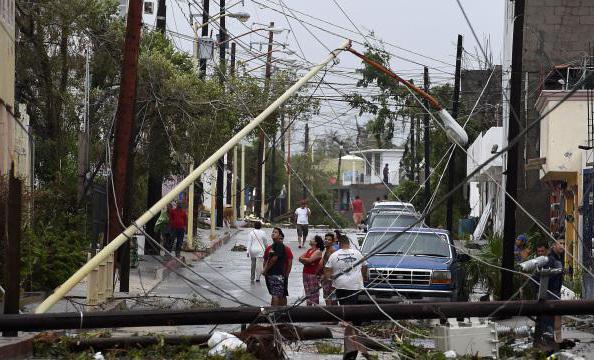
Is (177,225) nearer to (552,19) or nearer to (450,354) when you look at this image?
(552,19)

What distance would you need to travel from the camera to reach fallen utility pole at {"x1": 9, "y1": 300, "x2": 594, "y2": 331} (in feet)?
50.5

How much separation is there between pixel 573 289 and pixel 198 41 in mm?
16471

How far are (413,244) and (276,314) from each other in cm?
964

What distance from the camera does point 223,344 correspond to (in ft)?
52.6

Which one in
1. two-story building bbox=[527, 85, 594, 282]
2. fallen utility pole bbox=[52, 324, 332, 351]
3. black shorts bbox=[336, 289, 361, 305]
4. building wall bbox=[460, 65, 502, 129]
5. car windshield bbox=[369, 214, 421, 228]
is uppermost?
building wall bbox=[460, 65, 502, 129]

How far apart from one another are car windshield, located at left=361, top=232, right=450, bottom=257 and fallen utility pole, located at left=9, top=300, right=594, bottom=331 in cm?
827

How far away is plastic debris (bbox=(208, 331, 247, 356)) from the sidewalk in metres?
1.89

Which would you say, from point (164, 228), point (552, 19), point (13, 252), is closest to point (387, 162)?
point (552, 19)

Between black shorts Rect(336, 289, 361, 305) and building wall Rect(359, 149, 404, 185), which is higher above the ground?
building wall Rect(359, 149, 404, 185)

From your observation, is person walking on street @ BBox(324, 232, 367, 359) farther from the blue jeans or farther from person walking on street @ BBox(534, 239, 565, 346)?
the blue jeans

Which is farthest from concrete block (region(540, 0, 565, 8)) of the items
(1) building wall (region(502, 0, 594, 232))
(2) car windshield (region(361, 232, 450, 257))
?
(2) car windshield (region(361, 232, 450, 257))

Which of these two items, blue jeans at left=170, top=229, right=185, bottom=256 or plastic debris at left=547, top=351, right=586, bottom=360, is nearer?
plastic debris at left=547, top=351, right=586, bottom=360

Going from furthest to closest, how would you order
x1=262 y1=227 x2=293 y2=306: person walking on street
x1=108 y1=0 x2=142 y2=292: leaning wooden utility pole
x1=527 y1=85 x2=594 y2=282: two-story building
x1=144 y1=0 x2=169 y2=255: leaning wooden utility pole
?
x1=144 y1=0 x2=169 y2=255: leaning wooden utility pole
x1=527 y1=85 x2=594 y2=282: two-story building
x1=108 y1=0 x2=142 y2=292: leaning wooden utility pole
x1=262 y1=227 x2=293 y2=306: person walking on street

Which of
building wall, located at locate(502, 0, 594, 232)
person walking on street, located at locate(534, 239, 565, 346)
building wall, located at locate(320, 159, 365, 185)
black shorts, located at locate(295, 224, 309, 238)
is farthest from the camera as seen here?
building wall, located at locate(320, 159, 365, 185)
